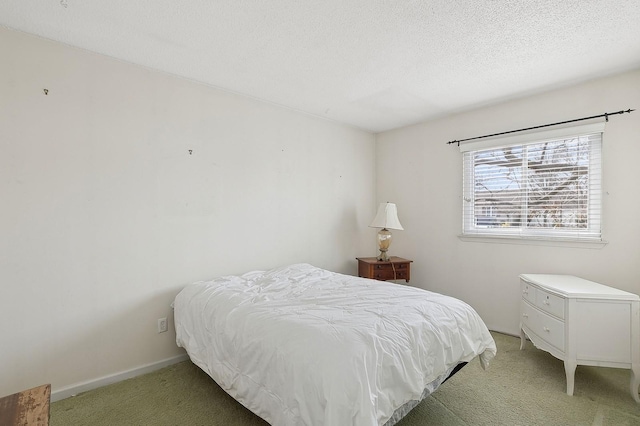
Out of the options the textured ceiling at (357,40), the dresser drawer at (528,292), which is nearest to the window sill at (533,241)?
the dresser drawer at (528,292)

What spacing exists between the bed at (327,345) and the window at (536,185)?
156 cm

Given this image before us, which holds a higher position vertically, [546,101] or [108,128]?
[546,101]

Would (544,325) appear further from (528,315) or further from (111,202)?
(111,202)

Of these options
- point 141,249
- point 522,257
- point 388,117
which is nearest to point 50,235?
point 141,249

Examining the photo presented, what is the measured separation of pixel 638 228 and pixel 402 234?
2170 mm

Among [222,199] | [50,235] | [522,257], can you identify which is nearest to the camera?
[50,235]

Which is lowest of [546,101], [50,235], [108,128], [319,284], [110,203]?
[319,284]

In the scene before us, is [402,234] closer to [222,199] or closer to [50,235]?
[222,199]

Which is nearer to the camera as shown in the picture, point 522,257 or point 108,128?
point 108,128

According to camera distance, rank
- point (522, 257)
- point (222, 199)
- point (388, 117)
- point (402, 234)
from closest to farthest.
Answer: point (222, 199)
point (522, 257)
point (388, 117)
point (402, 234)

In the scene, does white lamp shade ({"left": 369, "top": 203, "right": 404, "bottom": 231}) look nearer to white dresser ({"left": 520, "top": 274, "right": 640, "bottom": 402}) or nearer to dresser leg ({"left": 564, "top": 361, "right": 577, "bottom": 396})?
white dresser ({"left": 520, "top": 274, "right": 640, "bottom": 402})

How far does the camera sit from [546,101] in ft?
9.11

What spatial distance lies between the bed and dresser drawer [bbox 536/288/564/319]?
64 cm

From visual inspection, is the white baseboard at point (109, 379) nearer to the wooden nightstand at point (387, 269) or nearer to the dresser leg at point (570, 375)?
the wooden nightstand at point (387, 269)
